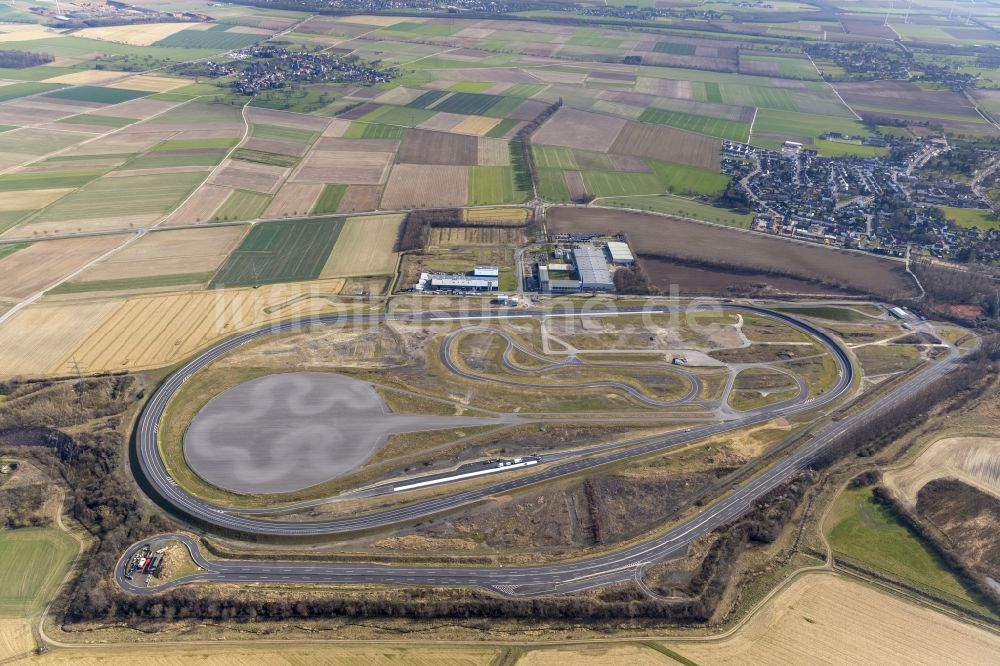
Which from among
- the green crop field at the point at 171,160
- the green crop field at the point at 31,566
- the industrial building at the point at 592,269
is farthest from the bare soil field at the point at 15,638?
the green crop field at the point at 171,160

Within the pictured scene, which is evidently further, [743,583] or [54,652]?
[743,583]

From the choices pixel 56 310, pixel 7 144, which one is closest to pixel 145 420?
pixel 56 310

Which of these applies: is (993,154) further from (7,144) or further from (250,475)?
(7,144)

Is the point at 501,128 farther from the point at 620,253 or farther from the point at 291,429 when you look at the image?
the point at 291,429

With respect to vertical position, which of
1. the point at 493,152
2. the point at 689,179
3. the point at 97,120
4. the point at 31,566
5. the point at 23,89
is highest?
the point at 23,89

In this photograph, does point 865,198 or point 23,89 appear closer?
point 865,198

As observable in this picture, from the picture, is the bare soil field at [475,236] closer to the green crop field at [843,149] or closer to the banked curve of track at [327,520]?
the banked curve of track at [327,520]

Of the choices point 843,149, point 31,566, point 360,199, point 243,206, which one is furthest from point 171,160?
point 843,149
